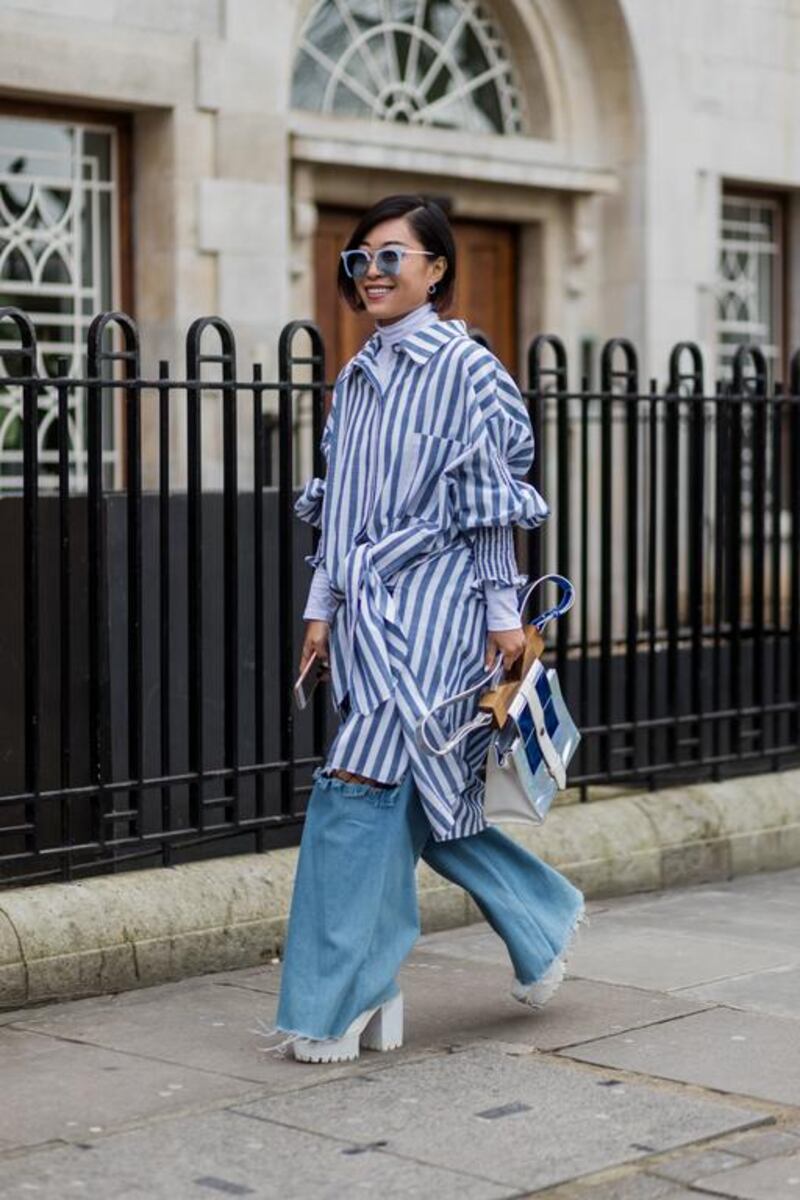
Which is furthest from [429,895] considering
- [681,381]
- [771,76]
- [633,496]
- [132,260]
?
[771,76]

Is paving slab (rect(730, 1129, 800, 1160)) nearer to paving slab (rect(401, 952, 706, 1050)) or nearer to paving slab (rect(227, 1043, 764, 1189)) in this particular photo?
paving slab (rect(227, 1043, 764, 1189))

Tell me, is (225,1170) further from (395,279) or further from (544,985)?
(395,279)

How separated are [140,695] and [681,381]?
2.74 m

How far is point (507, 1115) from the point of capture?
16.4ft

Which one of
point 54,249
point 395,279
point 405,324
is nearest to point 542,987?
point 405,324

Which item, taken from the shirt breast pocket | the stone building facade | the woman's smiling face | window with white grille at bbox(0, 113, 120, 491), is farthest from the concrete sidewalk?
the stone building facade

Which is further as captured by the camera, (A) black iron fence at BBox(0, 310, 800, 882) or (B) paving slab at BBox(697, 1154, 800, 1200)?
(A) black iron fence at BBox(0, 310, 800, 882)

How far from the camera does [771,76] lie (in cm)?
1368

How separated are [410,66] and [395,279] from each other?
22.7 ft

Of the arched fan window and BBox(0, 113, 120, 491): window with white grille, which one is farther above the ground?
the arched fan window

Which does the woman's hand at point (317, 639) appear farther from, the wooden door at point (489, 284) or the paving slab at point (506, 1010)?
the wooden door at point (489, 284)

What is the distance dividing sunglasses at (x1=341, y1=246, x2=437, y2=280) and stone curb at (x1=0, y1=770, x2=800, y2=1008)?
183cm

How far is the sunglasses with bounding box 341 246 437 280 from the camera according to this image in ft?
Result: 17.8

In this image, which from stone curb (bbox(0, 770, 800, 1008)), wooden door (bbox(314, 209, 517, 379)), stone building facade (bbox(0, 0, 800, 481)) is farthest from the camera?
wooden door (bbox(314, 209, 517, 379))
